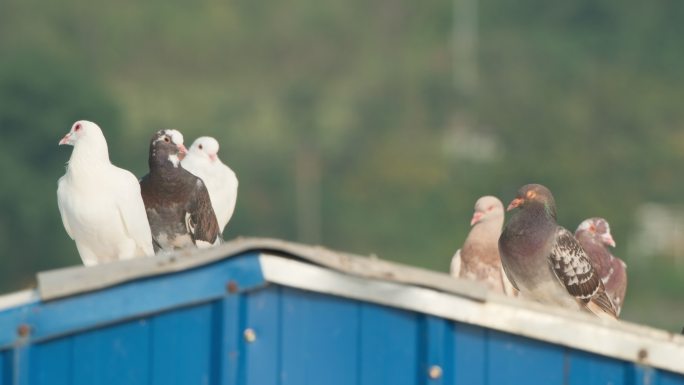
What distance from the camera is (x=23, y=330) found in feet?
32.8

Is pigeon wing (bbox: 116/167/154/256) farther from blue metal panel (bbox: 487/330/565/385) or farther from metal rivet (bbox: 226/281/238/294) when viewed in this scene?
blue metal panel (bbox: 487/330/565/385)

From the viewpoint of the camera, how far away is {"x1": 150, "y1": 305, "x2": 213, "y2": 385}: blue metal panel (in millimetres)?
10367

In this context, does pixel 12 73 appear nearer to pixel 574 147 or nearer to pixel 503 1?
pixel 574 147

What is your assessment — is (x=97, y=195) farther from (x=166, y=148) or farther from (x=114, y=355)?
(x=114, y=355)

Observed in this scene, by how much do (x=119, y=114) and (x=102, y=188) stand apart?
68.3m

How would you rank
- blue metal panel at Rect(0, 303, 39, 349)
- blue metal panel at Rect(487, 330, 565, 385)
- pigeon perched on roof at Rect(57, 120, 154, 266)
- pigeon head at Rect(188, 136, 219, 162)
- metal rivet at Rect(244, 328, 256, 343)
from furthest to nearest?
1. pigeon head at Rect(188, 136, 219, 162)
2. pigeon perched on roof at Rect(57, 120, 154, 266)
3. blue metal panel at Rect(487, 330, 565, 385)
4. metal rivet at Rect(244, 328, 256, 343)
5. blue metal panel at Rect(0, 303, 39, 349)

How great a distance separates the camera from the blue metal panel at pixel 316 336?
Result: 10438 millimetres

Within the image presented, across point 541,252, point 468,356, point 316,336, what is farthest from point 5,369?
point 541,252

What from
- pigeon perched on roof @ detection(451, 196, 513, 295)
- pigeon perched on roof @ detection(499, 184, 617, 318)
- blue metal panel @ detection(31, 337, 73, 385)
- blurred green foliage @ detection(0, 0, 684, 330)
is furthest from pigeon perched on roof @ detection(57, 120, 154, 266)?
blurred green foliage @ detection(0, 0, 684, 330)

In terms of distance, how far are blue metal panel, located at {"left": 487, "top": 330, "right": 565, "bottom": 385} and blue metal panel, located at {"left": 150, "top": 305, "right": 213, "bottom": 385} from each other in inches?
60.5

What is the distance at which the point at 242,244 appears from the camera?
33.8 feet

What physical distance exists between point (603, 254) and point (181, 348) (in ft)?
20.1

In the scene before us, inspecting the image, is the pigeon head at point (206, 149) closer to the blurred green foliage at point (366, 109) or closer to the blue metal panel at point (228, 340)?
the blue metal panel at point (228, 340)

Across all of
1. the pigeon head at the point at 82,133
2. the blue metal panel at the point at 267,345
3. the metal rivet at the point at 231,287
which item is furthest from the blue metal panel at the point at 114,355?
the pigeon head at the point at 82,133
